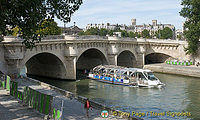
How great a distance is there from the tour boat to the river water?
4.62 ft

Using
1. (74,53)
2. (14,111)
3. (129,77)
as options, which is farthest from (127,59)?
(14,111)

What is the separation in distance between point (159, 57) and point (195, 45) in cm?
1395

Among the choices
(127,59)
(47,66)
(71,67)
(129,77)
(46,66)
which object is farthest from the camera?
(127,59)

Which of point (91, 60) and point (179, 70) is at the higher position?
point (91, 60)

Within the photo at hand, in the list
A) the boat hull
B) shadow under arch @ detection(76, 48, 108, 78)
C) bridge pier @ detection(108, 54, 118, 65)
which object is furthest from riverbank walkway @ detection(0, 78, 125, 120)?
bridge pier @ detection(108, 54, 118, 65)

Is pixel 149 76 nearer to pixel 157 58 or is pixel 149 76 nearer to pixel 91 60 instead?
pixel 91 60

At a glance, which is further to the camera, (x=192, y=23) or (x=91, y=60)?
(x=91, y=60)

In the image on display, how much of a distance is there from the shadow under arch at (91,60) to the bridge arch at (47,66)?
730 centimetres

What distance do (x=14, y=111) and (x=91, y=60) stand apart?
46517mm

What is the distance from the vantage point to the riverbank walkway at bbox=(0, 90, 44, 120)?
62.6 feet

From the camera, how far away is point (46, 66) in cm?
5444

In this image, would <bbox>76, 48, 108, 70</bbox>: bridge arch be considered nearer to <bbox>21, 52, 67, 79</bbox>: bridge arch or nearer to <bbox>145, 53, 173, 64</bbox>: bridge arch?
<bbox>21, 52, 67, 79</bbox>: bridge arch

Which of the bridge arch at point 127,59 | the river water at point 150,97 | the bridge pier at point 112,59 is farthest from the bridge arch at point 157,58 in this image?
the river water at point 150,97

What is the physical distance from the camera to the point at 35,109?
2097 cm
